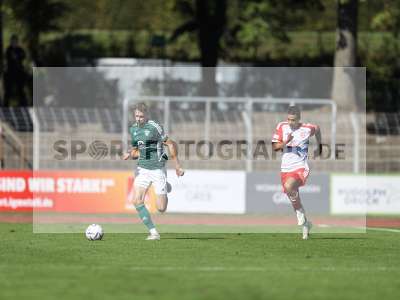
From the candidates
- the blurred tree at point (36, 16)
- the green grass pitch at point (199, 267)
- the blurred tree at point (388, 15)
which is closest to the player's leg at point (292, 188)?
the green grass pitch at point (199, 267)

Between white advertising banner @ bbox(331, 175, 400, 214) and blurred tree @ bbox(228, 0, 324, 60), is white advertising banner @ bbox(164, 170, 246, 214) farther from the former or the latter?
blurred tree @ bbox(228, 0, 324, 60)

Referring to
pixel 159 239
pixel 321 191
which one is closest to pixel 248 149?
pixel 321 191

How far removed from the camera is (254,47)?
149ft

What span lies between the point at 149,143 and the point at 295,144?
2.62 meters

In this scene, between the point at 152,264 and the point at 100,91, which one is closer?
the point at 152,264

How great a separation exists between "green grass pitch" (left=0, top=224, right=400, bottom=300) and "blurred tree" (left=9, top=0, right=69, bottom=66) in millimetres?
23166

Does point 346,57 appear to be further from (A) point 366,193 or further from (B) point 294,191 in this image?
(B) point 294,191

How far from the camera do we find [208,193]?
2909 cm

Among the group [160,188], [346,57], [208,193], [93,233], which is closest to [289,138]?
[160,188]

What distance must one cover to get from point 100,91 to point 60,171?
338 inches

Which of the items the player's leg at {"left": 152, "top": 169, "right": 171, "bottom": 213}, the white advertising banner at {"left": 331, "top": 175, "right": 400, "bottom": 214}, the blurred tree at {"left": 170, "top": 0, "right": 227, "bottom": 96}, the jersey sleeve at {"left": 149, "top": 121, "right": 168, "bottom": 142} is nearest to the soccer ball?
the player's leg at {"left": 152, "top": 169, "right": 171, "bottom": 213}

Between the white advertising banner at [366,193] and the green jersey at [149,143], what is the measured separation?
11012 millimetres

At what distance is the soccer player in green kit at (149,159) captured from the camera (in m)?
19.2

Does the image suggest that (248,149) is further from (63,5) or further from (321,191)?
(63,5)
